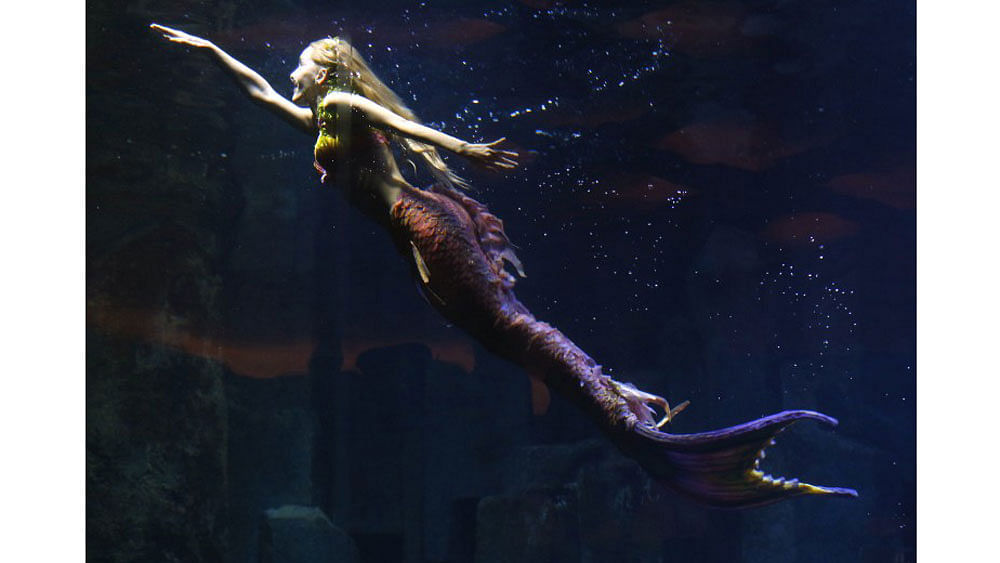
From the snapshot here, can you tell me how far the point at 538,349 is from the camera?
9.94 feet

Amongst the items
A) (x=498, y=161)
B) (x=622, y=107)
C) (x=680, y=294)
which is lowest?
(x=680, y=294)

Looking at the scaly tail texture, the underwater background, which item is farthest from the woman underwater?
the underwater background

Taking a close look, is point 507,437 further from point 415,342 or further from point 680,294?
point 680,294

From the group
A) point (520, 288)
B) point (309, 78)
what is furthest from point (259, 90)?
point (520, 288)

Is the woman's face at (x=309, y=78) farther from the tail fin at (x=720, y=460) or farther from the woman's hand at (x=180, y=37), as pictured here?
the tail fin at (x=720, y=460)

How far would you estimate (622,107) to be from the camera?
361 cm

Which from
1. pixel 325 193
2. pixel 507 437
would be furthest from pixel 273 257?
pixel 507 437

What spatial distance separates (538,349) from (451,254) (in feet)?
1.63

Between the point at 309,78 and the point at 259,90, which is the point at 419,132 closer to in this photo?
the point at 309,78

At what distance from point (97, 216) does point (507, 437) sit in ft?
6.92

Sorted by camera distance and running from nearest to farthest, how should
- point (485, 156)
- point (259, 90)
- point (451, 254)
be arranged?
point (485, 156)
point (451, 254)
point (259, 90)

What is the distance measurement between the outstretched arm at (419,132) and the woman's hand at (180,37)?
660 millimetres

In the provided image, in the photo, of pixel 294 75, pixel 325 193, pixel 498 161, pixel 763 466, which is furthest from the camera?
pixel 763 466

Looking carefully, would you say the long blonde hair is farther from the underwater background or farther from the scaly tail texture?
the underwater background
